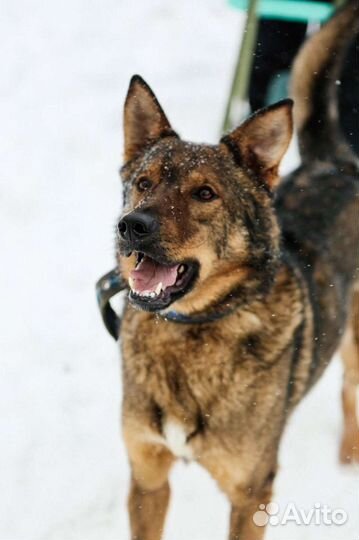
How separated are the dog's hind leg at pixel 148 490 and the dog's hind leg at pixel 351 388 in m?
1.22

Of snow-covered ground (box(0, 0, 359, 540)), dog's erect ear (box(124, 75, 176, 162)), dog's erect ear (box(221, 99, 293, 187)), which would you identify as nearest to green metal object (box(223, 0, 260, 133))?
snow-covered ground (box(0, 0, 359, 540))

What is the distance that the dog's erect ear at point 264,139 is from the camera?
2.47 meters

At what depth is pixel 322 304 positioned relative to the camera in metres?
2.98

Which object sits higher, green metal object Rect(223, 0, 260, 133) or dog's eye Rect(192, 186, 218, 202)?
green metal object Rect(223, 0, 260, 133)

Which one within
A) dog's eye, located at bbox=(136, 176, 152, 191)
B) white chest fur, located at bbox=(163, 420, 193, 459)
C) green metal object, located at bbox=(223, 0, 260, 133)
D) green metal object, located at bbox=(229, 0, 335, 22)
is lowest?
white chest fur, located at bbox=(163, 420, 193, 459)

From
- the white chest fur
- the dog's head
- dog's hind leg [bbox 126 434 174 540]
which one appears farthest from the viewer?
dog's hind leg [bbox 126 434 174 540]

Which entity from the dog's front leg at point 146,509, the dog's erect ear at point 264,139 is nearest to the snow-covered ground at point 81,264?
the dog's front leg at point 146,509

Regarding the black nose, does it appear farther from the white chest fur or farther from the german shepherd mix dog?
the white chest fur

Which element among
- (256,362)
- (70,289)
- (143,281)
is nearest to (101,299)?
(143,281)

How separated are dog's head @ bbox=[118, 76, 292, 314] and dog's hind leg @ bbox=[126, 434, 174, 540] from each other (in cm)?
58

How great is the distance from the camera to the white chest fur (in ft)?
8.36

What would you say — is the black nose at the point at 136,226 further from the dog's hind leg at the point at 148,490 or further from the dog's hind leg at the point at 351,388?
the dog's hind leg at the point at 351,388

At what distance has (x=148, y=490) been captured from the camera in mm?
2750

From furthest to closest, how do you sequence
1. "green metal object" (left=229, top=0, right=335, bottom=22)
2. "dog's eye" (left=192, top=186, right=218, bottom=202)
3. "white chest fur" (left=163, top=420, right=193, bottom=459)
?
"green metal object" (left=229, top=0, right=335, bottom=22), "white chest fur" (left=163, top=420, right=193, bottom=459), "dog's eye" (left=192, top=186, right=218, bottom=202)
